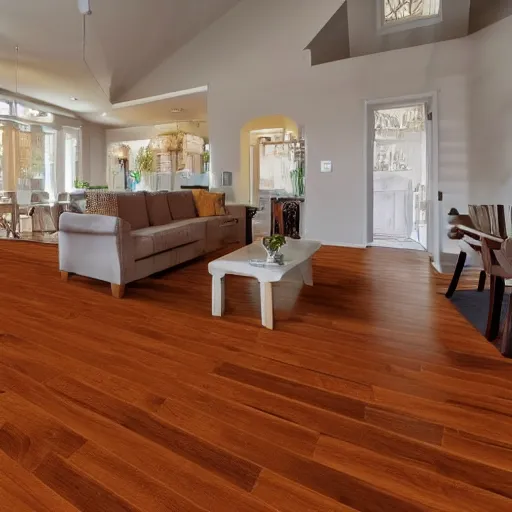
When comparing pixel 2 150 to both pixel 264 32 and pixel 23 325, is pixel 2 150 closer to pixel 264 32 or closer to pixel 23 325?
pixel 264 32

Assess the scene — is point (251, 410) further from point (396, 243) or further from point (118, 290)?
point (396, 243)

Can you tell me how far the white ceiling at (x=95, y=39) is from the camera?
5.42 metres

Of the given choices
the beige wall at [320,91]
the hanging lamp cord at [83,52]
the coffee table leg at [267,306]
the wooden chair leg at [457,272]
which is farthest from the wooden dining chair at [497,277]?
the hanging lamp cord at [83,52]

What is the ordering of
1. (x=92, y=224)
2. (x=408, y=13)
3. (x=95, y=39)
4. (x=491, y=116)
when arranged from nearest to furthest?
(x=92, y=224) < (x=491, y=116) < (x=408, y=13) < (x=95, y=39)

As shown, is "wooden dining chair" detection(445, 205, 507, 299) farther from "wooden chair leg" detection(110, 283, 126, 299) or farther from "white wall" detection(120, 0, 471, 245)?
"wooden chair leg" detection(110, 283, 126, 299)

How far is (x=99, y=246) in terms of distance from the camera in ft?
10.5

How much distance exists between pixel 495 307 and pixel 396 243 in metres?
4.07

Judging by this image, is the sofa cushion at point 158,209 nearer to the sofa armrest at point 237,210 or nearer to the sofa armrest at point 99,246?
the sofa armrest at point 99,246

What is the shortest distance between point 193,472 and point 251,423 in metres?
0.30

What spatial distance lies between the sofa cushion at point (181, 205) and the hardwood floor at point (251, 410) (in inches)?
88.4

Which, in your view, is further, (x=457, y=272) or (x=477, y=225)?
(x=457, y=272)

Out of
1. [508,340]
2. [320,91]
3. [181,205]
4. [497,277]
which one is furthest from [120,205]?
[320,91]

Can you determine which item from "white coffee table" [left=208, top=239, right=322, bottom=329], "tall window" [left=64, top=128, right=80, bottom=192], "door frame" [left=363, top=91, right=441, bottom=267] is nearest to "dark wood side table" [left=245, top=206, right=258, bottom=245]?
"door frame" [left=363, top=91, right=441, bottom=267]

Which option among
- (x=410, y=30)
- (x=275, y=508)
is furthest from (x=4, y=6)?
(x=275, y=508)
